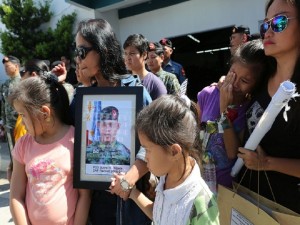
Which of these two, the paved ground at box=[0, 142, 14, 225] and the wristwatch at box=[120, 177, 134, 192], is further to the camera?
the paved ground at box=[0, 142, 14, 225]

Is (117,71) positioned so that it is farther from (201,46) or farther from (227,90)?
(201,46)

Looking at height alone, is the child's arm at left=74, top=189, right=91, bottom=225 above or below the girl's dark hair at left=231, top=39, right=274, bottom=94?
below

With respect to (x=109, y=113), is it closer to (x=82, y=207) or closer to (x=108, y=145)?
(x=108, y=145)

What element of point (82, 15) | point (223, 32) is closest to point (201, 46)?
point (223, 32)

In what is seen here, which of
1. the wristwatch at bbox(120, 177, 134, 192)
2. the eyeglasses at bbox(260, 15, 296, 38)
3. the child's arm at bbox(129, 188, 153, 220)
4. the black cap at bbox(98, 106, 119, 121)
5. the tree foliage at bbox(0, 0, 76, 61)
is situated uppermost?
the tree foliage at bbox(0, 0, 76, 61)

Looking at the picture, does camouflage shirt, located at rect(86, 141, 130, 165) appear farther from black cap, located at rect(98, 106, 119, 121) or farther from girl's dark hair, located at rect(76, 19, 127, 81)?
girl's dark hair, located at rect(76, 19, 127, 81)

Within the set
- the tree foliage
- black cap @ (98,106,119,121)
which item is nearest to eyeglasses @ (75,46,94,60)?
black cap @ (98,106,119,121)

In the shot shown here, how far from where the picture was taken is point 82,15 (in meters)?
6.99

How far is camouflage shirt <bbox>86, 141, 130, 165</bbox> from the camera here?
134 cm

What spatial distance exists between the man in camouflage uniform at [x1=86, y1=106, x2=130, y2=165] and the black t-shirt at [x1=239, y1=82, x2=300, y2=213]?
59 centimetres

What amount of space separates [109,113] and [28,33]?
6912 millimetres

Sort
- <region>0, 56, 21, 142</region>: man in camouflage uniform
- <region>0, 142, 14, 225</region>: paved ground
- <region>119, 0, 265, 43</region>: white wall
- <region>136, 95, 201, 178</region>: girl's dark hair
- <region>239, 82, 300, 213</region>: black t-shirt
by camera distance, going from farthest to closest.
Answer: <region>119, 0, 265, 43</region>: white wall
<region>0, 56, 21, 142</region>: man in camouflage uniform
<region>0, 142, 14, 225</region>: paved ground
<region>239, 82, 300, 213</region>: black t-shirt
<region>136, 95, 201, 178</region>: girl's dark hair

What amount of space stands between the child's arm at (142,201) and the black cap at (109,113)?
12.5 inches

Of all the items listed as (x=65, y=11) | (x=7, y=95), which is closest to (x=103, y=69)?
(x=7, y=95)
